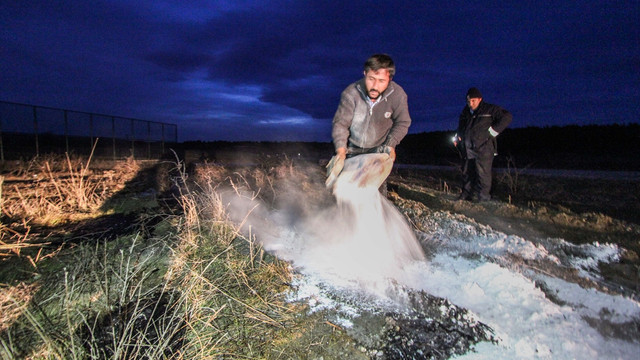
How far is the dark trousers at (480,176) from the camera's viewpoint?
5.85 metres

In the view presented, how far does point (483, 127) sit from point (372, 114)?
10.4ft

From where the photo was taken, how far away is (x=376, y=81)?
11.5 ft

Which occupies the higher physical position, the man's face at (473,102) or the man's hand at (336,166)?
the man's face at (473,102)

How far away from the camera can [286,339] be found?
2047 millimetres

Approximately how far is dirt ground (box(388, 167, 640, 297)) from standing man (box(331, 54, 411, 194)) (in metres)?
2.02

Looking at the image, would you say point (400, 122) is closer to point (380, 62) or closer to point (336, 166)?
point (380, 62)

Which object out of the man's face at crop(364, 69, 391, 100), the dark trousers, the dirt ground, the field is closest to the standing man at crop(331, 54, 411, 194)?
the man's face at crop(364, 69, 391, 100)

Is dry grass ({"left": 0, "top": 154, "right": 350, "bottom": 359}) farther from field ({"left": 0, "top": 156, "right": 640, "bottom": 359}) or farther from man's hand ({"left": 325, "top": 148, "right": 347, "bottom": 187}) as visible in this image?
man's hand ({"left": 325, "top": 148, "right": 347, "bottom": 187})

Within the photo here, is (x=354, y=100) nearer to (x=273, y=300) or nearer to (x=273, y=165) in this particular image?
(x=273, y=300)

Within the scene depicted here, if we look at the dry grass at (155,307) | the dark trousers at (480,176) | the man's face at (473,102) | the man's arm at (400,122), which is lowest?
the dry grass at (155,307)

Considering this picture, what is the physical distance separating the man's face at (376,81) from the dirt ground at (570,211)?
2.47m

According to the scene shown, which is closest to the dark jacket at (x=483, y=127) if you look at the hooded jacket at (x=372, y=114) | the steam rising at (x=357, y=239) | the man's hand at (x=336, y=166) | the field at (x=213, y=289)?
the field at (x=213, y=289)

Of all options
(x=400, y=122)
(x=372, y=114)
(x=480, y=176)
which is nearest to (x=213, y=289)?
(x=372, y=114)

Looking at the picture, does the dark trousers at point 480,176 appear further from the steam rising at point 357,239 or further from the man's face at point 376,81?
the man's face at point 376,81
